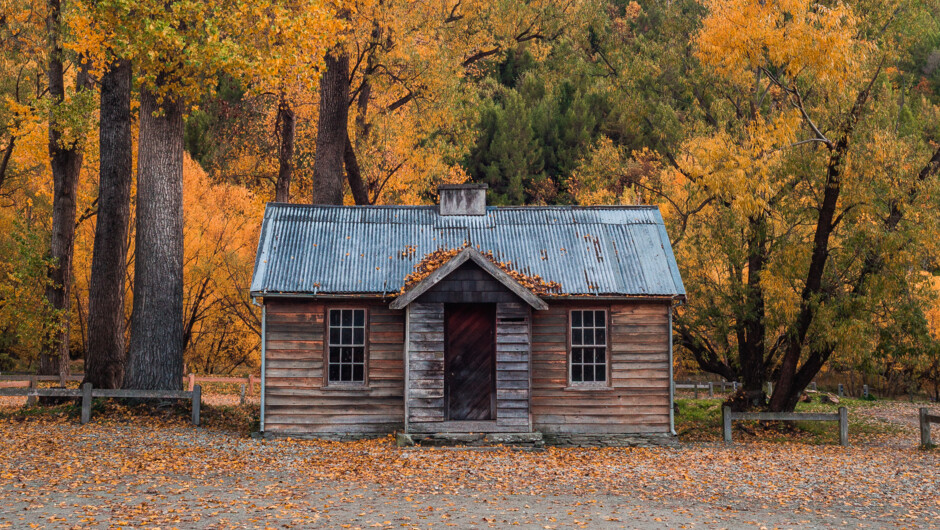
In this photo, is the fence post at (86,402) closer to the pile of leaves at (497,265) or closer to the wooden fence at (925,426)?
the pile of leaves at (497,265)

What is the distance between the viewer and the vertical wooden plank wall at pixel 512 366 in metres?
16.2

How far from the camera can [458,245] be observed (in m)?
18.2

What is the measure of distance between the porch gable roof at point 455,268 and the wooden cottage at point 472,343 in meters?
0.15

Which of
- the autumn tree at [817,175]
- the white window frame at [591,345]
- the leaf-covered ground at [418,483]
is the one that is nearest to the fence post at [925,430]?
A: the leaf-covered ground at [418,483]

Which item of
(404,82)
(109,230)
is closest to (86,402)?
(109,230)

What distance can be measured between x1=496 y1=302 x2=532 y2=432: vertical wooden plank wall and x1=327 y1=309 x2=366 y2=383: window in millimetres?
2766

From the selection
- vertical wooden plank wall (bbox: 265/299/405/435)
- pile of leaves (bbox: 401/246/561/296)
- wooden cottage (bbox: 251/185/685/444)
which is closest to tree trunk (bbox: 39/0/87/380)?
wooden cottage (bbox: 251/185/685/444)

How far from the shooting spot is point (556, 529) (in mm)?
9711

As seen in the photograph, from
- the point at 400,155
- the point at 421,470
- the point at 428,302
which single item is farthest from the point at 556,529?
the point at 400,155

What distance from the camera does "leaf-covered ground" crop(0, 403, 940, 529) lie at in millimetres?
10227

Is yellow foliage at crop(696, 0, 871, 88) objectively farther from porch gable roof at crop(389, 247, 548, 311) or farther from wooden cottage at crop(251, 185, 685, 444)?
porch gable roof at crop(389, 247, 548, 311)

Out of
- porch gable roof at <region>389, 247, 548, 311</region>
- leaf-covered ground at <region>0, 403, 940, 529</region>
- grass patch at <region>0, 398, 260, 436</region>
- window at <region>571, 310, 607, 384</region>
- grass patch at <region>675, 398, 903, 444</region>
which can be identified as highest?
porch gable roof at <region>389, 247, 548, 311</region>

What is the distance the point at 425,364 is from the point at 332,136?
31.0 feet

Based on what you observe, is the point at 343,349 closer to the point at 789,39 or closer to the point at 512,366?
the point at 512,366
